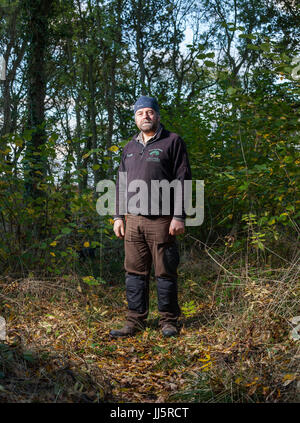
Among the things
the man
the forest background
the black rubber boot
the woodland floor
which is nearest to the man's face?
the man

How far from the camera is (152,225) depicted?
381 cm

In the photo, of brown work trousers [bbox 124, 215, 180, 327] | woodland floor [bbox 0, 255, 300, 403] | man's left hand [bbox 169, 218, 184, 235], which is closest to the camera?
woodland floor [bbox 0, 255, 300, 403]

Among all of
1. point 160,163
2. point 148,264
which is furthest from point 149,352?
point 160,163

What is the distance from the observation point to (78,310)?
438cm

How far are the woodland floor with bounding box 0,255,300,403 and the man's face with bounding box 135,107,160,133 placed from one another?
1768mm

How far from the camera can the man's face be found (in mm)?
3809

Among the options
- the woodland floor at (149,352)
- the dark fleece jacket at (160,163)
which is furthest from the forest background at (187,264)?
the dark fleece jacket at (160,163)

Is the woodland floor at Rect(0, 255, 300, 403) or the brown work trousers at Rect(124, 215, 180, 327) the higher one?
the brown work trousers at Rect(124, 215, 180, 327)

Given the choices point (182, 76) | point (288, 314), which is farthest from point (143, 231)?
point (182, 76)

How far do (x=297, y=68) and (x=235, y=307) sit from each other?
7.26 ft

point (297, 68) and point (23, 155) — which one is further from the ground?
point (297, 68)

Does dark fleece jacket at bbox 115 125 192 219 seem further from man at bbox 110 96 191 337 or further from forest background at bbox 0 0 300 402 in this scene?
forest background at bbox 0 0 300 402

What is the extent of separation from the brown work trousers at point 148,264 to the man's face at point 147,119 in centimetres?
90
